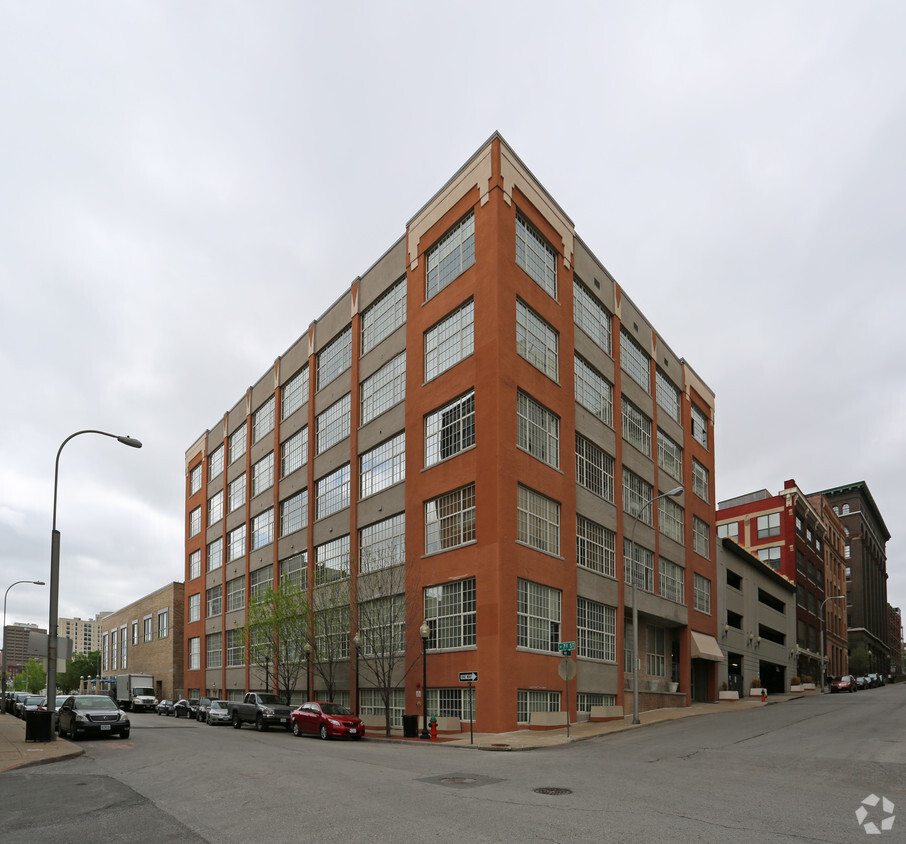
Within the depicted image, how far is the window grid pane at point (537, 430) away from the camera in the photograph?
34594 millimetres

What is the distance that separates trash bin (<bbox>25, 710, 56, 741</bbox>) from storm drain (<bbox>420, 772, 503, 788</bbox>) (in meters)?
Result: 14.6

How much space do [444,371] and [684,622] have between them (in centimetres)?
2466

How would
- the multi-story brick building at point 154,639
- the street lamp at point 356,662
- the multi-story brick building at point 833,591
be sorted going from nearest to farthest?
the street lamp at point 356,662 < the multi-story brick building at point 154,639 < the multi-story brick building at point 833,591

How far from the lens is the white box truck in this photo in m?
66.5

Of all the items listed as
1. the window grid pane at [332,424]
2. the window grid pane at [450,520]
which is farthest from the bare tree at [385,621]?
the window grid pane at [332,424]

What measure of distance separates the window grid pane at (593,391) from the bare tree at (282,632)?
672 inches

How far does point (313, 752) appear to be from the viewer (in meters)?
23.2

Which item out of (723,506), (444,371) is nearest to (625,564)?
(444,371)

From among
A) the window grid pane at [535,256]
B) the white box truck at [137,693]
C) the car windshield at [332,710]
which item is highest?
the window grid pane at [535,256]

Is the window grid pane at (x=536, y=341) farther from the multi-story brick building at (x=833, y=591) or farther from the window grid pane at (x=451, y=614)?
the multi-story brick building at (x=833, y=591)

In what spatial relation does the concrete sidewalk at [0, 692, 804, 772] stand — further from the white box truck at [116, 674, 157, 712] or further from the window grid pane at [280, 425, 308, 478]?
the white box truck at [116, 674, 157, 712]

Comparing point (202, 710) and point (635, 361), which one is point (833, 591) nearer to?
point (635, 361)

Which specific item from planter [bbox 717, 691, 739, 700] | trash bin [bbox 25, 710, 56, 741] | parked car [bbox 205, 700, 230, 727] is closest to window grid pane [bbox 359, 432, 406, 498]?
parked car [bbox 205, 700, 230, 727]

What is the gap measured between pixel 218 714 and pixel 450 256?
84.1 ft
